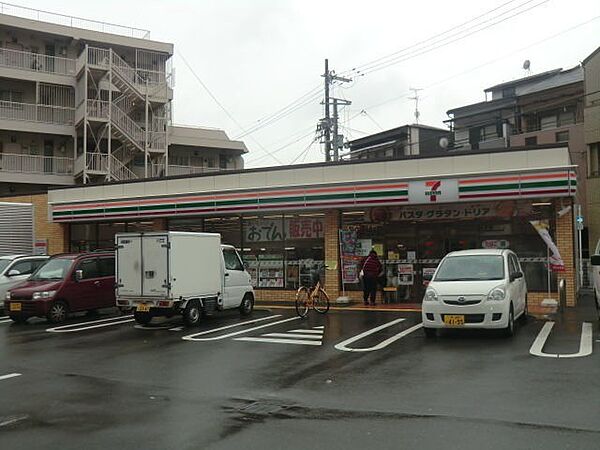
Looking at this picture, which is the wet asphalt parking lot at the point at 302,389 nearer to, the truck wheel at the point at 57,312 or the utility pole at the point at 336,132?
the truck wheel at the point at 57,312

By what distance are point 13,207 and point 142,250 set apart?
11.3 m

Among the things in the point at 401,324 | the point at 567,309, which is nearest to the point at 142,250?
the point at 401,324

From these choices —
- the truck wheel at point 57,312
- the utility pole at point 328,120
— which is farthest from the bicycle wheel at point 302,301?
the utility pole at point 328,120

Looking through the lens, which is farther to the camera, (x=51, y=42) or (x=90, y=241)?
(x=51, y=42)

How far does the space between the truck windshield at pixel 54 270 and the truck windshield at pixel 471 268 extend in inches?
394

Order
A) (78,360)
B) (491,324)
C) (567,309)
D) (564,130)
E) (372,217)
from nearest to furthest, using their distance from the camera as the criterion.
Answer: (78,360) → (491,324) → (567,309) → (372,217) → (564,130)

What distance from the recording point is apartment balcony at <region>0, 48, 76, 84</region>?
3419 centimetres

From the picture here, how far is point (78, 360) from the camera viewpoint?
32.5 ft

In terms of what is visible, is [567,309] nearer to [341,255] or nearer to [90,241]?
[341,255]

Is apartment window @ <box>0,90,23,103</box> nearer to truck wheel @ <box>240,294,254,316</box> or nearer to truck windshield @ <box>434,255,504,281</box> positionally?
truck wheel @ <box>240,294,254,316</box>

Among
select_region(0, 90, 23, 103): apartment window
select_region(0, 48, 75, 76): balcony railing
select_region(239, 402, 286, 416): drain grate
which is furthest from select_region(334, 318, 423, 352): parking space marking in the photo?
select_region(0, 90, 23, 103): apartment window

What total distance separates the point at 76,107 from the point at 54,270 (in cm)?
2291

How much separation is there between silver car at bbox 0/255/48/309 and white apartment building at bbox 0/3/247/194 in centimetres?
1608

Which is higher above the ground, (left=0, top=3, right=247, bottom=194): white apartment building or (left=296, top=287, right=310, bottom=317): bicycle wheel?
(left=0, top=3, right=247, bottom=194): white apartment building
